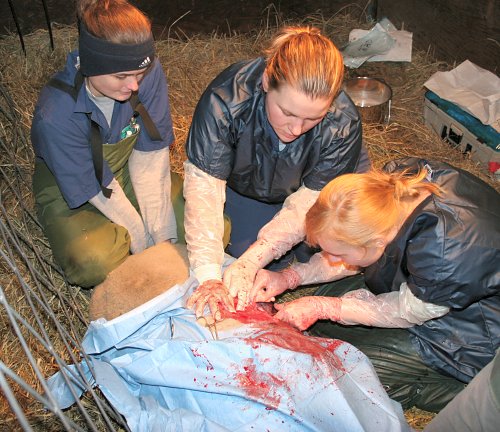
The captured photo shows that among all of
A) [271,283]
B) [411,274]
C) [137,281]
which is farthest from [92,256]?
[411,274]

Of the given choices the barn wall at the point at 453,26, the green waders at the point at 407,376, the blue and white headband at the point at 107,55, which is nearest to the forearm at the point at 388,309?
the green waders at the point at 407,376

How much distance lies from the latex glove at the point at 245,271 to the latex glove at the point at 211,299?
5 centimetres

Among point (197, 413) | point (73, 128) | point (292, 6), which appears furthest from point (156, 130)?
point (292, 6)

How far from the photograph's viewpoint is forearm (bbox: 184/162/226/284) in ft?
7.08

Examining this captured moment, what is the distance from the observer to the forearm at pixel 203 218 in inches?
85.0

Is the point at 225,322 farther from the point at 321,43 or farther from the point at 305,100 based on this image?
the point at 321,43

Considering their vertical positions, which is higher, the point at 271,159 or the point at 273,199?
the point at 271,159

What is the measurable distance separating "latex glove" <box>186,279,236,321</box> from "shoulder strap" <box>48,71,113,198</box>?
649 mm

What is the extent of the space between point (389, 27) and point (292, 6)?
2.58 feet

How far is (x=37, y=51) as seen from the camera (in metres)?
3.74

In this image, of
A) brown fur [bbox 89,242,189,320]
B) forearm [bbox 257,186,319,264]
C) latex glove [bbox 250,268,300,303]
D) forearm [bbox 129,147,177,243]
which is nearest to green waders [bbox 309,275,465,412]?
latex glove [bbox 250,268,300,303]

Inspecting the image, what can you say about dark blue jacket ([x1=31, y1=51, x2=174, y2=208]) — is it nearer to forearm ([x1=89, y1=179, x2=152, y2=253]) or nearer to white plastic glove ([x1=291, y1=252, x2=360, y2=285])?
forearm ([x1=89, y1=179, x2=152, y2=253])

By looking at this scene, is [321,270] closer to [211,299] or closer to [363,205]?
[211,299]

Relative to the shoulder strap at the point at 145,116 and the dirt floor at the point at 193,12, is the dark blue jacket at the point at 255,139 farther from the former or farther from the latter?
the dirt floor at the point at 193,12
